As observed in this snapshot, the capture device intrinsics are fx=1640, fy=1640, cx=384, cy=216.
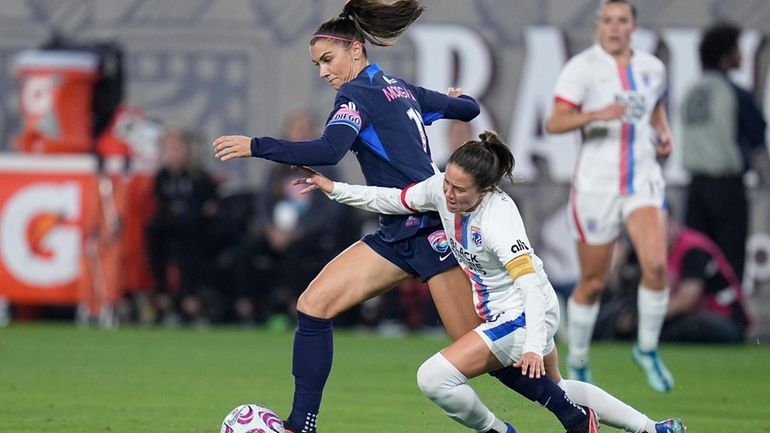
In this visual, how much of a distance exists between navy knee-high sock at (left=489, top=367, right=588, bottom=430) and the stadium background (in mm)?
8291

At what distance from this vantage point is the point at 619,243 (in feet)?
48.4

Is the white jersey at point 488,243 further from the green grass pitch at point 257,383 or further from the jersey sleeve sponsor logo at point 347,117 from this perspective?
the green grass pitch at point 257,383

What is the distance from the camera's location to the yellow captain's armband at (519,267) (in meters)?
6.80

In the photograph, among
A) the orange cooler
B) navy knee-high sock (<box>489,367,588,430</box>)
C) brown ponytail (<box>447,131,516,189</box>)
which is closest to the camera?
brown ponytail (<box>447,131,516,189</box>)

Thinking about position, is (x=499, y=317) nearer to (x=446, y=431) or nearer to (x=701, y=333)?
(x=446, y=431)

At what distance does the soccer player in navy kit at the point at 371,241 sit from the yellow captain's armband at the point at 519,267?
56cm

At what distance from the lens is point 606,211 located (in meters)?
10.4

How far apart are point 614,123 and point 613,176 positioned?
0.36m

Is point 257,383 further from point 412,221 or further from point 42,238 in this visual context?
point 42,238

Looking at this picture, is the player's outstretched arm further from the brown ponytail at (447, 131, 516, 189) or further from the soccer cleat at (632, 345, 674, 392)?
the soccer cleat at (632, 345, 674, 392)

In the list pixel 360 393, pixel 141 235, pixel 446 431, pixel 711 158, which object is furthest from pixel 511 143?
pixel 446 431

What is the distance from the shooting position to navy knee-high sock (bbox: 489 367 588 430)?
276 inches

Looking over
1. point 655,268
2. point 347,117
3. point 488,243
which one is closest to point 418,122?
point 347,117

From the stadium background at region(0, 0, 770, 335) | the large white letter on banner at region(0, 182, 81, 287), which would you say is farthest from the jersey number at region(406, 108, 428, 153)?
the large white letter on banner at region(0, 182, 81, 287)
